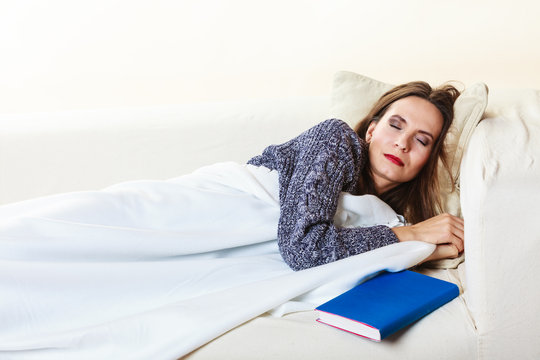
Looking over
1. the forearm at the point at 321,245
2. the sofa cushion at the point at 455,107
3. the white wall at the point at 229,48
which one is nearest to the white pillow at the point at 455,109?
the sofa cushion at the point at 455,107

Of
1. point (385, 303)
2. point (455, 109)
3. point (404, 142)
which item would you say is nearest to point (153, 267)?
point (385, 303)

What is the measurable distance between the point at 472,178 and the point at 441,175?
0.50 m

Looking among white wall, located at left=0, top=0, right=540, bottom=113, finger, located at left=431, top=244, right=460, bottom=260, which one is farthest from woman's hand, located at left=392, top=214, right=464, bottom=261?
white wall, located at left=0, top=0, right=540, bottom=113

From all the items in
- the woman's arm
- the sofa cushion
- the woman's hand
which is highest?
the sofa cushion

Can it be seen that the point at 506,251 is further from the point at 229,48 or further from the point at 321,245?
the point at 229,48

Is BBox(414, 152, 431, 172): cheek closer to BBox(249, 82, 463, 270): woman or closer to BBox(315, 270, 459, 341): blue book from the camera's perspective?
BBox(249, 82, 463, 270): woman

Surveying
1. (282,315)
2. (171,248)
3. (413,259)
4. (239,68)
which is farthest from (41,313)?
(239,68)

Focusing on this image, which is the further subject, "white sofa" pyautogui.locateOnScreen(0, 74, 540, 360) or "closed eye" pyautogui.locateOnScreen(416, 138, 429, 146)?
"closed eye" pyautogui.locateOnScreen(416, 138, 429, 146)

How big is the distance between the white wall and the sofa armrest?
4.05 feet

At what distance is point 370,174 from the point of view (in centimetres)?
158

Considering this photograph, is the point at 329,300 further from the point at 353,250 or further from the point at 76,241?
the point at 76,241

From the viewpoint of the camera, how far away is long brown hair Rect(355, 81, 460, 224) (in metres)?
1.54

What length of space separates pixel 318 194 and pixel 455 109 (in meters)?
0.53

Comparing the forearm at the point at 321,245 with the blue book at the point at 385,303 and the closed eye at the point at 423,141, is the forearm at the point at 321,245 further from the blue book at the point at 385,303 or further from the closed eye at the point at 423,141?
the closed eye at the point at 423,141
